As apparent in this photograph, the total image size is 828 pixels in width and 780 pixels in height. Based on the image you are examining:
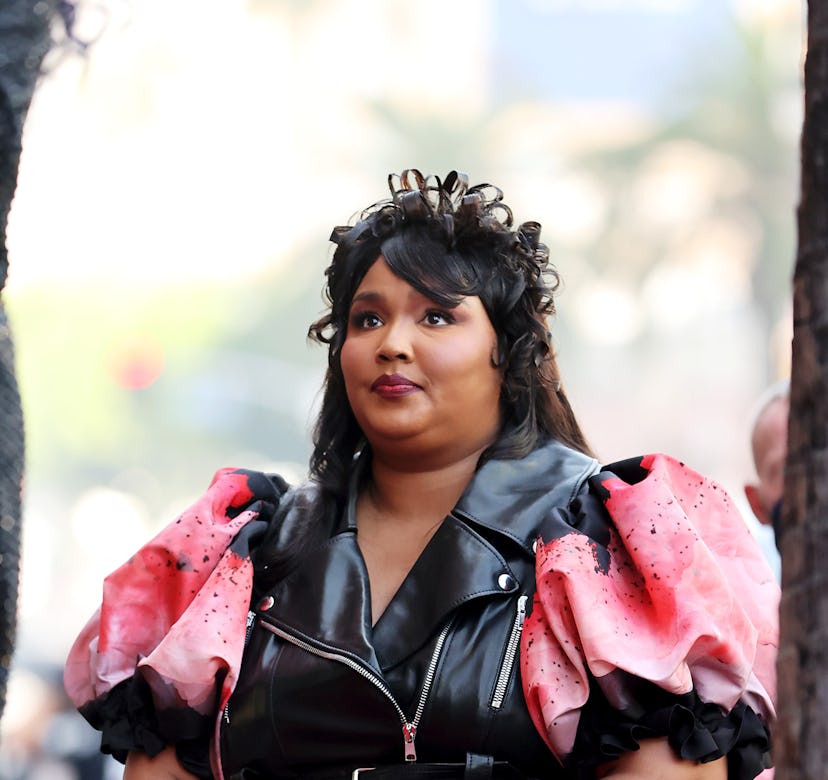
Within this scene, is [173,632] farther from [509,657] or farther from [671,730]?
[671,730]

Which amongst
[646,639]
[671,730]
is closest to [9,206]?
[646,639]

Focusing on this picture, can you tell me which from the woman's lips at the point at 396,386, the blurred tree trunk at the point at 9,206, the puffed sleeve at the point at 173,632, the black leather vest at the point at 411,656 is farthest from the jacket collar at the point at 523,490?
the blurred tree trunk at the point at 9,206

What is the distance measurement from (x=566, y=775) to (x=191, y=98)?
947 inches

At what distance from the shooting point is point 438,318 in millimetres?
3033

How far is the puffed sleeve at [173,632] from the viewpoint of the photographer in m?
2.89

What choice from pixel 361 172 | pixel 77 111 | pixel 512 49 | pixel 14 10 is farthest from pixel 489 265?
pixel 512 49

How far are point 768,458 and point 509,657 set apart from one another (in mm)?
1989

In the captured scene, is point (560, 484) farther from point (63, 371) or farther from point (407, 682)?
point (63, 371)

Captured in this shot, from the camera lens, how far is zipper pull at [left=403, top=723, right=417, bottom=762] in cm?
276

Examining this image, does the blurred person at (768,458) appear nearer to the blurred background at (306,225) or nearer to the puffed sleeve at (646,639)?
the puffed sleeve at (646,639)

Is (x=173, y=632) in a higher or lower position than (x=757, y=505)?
lower

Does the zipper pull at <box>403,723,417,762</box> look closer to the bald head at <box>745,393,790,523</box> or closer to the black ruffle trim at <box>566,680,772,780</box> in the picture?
the black ruffle trim at <box>566,680,772,780</box>

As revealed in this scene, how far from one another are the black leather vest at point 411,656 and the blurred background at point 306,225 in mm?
20991

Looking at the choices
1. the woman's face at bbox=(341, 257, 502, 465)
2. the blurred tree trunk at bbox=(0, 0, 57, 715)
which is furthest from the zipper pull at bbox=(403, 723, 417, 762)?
the blurred tree trunk at bbox=(0, 0, 57, 715)
